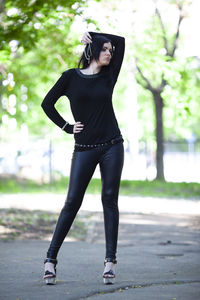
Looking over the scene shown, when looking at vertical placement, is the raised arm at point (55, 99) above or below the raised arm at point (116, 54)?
below

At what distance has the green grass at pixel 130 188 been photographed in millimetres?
17891

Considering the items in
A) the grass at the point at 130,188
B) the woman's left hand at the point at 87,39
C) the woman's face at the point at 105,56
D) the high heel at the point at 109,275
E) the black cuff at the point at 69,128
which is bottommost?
the grass at the point at 130,188

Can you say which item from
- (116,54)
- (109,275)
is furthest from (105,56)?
(109,275)

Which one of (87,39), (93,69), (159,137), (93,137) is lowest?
(159,137)

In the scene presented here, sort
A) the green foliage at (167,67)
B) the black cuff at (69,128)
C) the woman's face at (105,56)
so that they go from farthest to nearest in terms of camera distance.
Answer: the green foliage at (167,67)
the black cuff at (69,128)
the woman's face at (105,56)

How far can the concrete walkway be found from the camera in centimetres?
468

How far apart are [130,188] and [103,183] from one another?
49.9 feet

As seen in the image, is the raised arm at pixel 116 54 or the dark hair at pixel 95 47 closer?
the dark hair at pixel 95 47

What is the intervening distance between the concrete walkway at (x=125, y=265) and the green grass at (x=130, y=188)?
647cm

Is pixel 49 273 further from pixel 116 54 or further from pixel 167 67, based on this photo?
pixel 167 67

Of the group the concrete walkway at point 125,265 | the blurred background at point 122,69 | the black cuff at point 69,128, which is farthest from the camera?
the blurred background at point 122,69

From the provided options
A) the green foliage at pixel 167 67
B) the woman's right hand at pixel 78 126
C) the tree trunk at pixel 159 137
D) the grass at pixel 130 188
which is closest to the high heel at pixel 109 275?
the woman's right hand at pixel 78 126

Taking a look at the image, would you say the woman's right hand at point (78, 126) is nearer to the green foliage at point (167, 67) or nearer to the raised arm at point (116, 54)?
the raised arm at point (116, 54)

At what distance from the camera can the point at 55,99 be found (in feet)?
17.0
